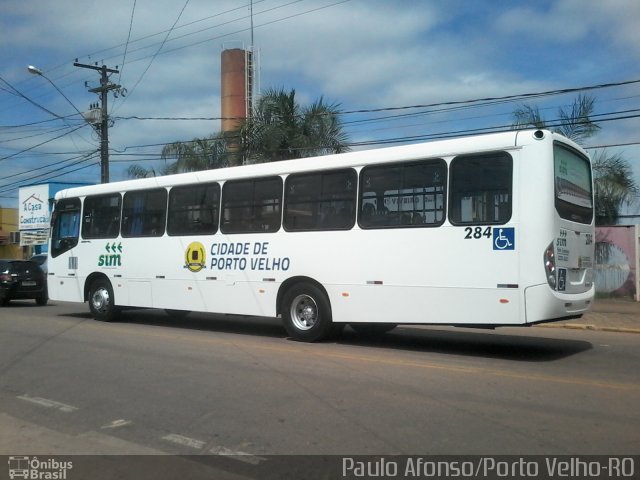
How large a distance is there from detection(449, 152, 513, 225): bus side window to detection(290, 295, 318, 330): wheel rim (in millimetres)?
2995

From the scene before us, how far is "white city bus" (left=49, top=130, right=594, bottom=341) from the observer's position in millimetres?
8586

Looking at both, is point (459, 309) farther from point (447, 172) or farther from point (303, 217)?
point (303, 217)

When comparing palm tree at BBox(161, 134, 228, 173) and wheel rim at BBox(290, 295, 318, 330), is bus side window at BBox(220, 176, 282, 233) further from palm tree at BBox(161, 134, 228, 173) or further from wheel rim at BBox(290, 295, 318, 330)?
palm tree at BBox(161, 134, 228, 173)

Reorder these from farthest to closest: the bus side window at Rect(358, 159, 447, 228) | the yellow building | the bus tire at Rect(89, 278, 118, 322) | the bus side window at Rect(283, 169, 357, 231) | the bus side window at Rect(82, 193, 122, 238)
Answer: the yellow building, the bus tire at Rect(89, 278, 118, 322), the bus side window at Rect(82, 193, 122, 238), the bus side window at Rect(283, 169, 357, 231), the bus side window at Rect(358, 159, 447, 228)

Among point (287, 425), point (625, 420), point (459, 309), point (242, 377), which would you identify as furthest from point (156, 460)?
point (459, 309)

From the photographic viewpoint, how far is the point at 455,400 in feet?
22.1

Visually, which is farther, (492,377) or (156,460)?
(492,377)

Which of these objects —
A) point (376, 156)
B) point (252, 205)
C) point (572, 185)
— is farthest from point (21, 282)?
point (572, 185)

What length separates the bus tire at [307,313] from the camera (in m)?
10.6

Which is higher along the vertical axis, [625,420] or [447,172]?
[447,172]

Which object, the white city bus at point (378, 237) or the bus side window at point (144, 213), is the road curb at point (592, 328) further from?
the bus side window at point (144, 213)

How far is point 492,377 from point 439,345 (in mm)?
2875

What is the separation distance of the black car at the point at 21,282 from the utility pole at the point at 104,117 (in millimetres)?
Answer: 6785

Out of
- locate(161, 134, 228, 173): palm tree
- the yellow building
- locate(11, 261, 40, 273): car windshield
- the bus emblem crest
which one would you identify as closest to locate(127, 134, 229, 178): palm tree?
locate(161, 134, 228, 173): palm tree
